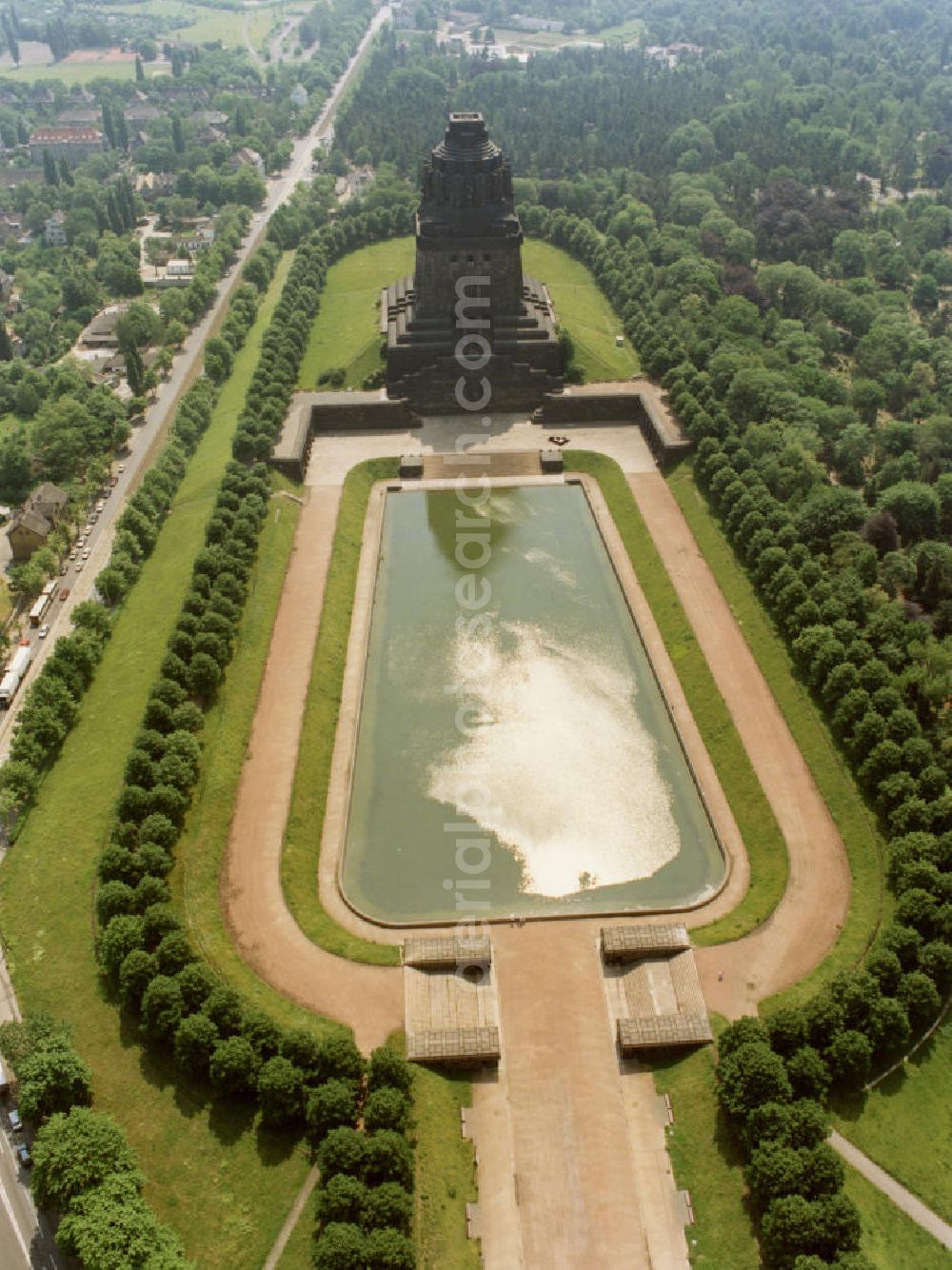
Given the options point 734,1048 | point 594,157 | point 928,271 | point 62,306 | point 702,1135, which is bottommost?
point 702,1135

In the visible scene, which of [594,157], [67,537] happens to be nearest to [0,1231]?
[67,537]

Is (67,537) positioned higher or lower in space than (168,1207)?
higher

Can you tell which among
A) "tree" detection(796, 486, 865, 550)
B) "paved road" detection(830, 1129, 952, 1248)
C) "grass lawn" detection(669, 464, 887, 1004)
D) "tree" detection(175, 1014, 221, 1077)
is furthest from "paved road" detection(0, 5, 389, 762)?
"tree" detection(796, 486, 865, 550)

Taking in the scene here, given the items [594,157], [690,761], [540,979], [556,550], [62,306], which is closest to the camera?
[540,979]

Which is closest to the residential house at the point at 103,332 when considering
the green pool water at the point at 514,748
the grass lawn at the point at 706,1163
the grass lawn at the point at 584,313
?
the grass lawn at the point at 584,313

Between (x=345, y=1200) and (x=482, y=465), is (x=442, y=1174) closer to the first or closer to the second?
(x=345, y=1200)

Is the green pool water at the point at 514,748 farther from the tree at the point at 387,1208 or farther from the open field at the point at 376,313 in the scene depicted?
the open field at the point at 376,313

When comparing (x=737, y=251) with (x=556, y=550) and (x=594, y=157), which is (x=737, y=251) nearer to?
(x=594, y=157)
